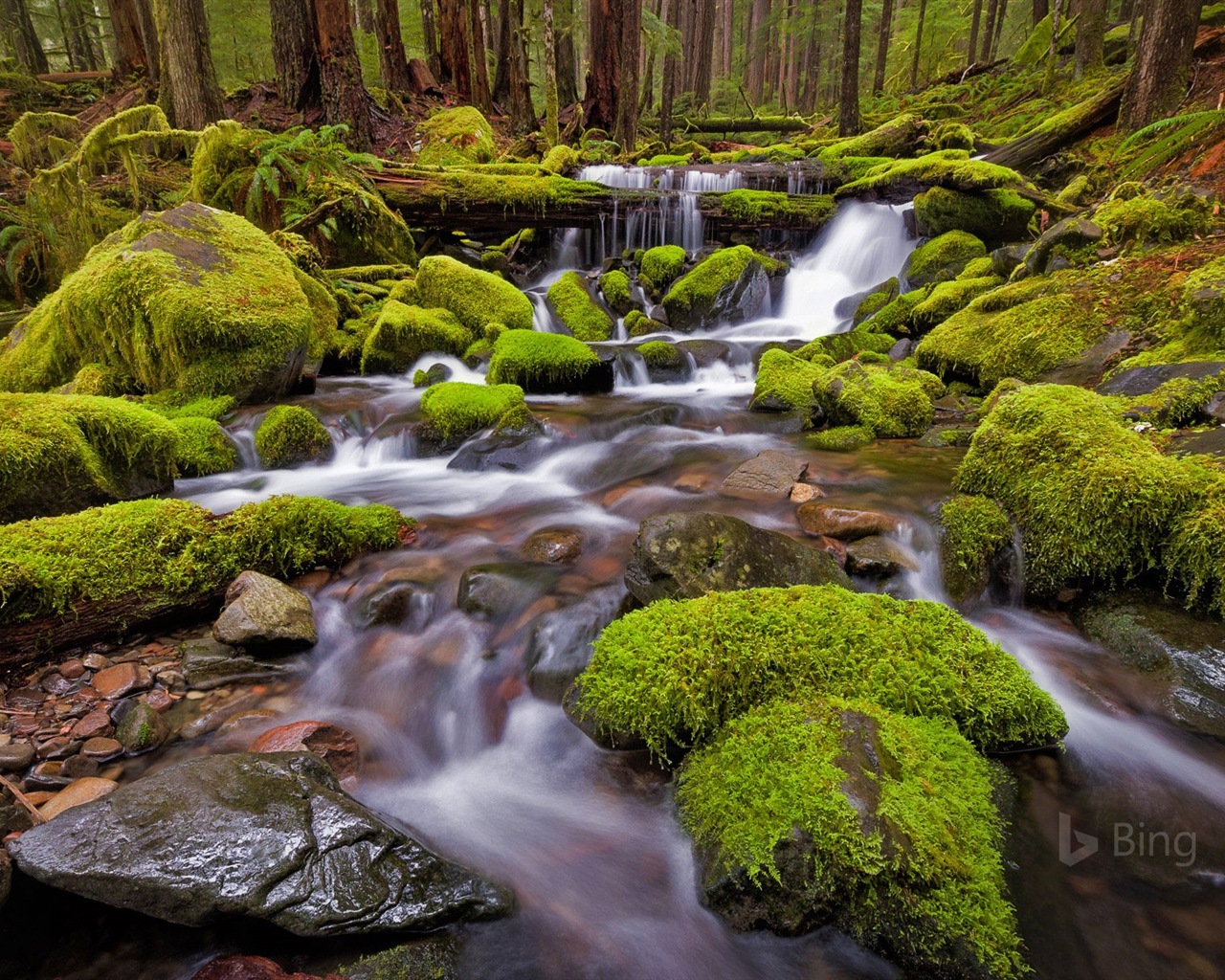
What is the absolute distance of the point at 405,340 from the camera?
867 centimetres

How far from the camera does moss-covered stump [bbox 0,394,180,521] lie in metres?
3.91

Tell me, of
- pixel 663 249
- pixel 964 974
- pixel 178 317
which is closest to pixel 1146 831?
pixel 964 974

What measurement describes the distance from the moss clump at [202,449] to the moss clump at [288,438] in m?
0.28

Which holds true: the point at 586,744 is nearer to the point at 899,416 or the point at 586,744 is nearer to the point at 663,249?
the point at 899,416

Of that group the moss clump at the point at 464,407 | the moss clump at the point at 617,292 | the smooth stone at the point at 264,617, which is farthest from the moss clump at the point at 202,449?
the moss clump at the point at 617,292

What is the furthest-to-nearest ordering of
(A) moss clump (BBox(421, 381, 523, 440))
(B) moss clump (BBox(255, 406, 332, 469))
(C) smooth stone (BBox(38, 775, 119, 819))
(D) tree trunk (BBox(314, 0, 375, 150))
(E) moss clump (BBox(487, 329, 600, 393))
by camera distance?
(D) tree trunk (BBox(314, 0, 375, 150)), (E) moss clump (BBox(487, 329, 600, 393)), (A) moss clump (BBox(421, 381, 523, 440)), (B) moss clump (BBox(255, 406, 332, 469)), (C) smooth stone (BBox(38, 775, 119, 819))

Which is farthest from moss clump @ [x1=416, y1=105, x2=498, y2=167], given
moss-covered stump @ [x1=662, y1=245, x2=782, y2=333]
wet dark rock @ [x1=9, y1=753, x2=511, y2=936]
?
wet dark rock @ [x1=9, y1=753, x2=511, y2=936]

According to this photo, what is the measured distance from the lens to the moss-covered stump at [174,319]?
6.16 meters

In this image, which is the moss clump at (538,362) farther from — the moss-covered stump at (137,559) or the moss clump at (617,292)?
the moss-covered stump at (137,559)

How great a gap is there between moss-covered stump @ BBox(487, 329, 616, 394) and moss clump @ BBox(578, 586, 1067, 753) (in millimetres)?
5547

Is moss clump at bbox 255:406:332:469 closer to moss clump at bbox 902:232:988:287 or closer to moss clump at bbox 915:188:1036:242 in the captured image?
moss clump at bbox 902:232:988:287

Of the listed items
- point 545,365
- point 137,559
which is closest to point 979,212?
point 545,365

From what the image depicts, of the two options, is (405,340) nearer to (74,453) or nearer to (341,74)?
(74,453)

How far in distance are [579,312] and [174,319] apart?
5.82 meters
